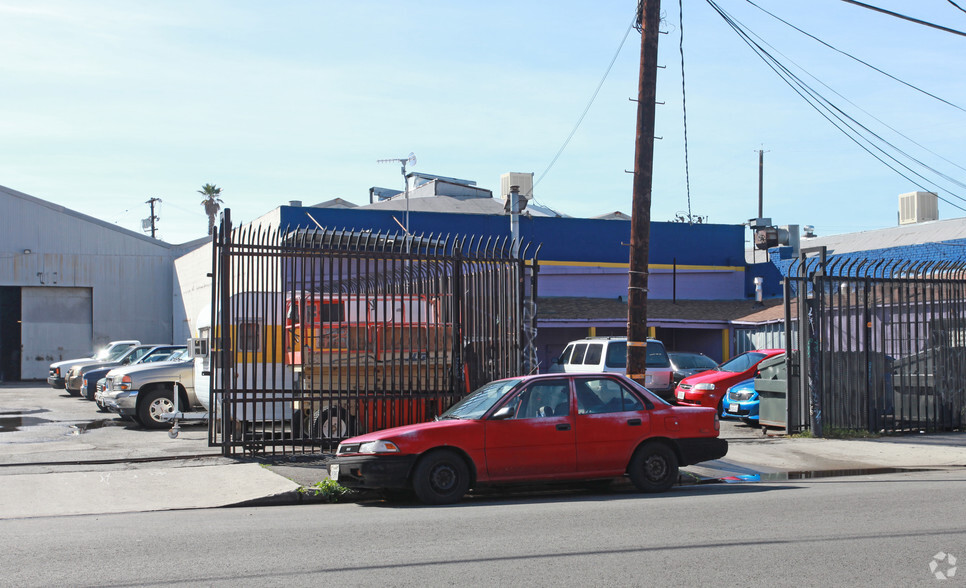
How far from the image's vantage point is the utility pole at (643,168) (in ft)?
42.2

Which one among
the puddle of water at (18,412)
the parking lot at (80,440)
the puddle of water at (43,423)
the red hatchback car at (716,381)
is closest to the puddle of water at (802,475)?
the red hatchback car at (716,381)

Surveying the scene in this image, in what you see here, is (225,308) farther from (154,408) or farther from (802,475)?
(802,475)

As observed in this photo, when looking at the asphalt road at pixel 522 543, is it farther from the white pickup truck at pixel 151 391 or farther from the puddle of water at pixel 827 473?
the white pickup truck at pixel 151 391

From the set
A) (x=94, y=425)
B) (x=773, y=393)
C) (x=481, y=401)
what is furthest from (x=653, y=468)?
(x=94, y=425)

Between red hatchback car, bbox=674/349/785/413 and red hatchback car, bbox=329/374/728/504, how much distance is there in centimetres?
857

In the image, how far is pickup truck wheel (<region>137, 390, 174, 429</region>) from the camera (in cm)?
1692

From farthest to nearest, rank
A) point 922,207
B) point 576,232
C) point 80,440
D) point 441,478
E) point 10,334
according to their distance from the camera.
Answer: point 922,207, point 10,334, point 576,232, point 80,440, point 441,478

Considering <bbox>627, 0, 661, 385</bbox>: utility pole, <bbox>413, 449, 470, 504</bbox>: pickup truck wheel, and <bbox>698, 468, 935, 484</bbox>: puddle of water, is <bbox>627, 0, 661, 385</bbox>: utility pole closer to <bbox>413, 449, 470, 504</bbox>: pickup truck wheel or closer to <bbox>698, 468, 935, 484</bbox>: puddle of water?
<bbox>698, 468, 935, 484</bbox>: puddle of water

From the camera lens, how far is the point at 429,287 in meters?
13.2

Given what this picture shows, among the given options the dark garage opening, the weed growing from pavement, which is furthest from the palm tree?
the weed growing from pavement

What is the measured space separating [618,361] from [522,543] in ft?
41.7

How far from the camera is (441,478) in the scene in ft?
31.8

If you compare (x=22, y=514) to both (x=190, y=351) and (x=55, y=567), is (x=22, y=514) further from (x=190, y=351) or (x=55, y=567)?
(x=190, y=351)

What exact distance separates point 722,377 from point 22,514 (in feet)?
45.4
